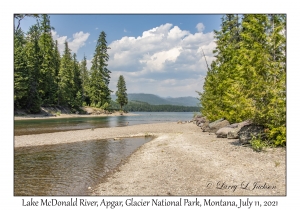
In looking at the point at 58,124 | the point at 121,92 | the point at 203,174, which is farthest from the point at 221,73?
the point at 121,92

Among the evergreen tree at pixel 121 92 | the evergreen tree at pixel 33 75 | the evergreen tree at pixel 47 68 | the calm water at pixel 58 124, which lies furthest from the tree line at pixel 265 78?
the evergreen tree at pixel 121 92

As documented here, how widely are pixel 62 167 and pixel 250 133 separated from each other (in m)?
11.9

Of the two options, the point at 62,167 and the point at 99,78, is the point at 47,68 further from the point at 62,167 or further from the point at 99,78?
the point at 62,167

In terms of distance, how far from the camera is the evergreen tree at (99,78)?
284ft

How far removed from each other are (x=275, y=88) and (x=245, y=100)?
1797 millimetres

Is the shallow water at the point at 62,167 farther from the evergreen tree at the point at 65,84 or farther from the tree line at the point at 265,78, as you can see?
the evergreen tree at the point at 65,84

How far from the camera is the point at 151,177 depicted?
10422 millimetres

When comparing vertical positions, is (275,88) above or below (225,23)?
below

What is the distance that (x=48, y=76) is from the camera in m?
66.0

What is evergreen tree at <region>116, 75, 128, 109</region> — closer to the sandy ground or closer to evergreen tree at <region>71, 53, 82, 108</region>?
evergreen tree at <region>71, 53, 82, 108</region>

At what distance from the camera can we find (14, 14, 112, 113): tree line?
176 ft

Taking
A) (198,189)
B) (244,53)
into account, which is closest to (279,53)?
(244,53)

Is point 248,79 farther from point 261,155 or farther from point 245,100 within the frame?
point 261,155

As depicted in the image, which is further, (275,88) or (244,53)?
(244,53)
